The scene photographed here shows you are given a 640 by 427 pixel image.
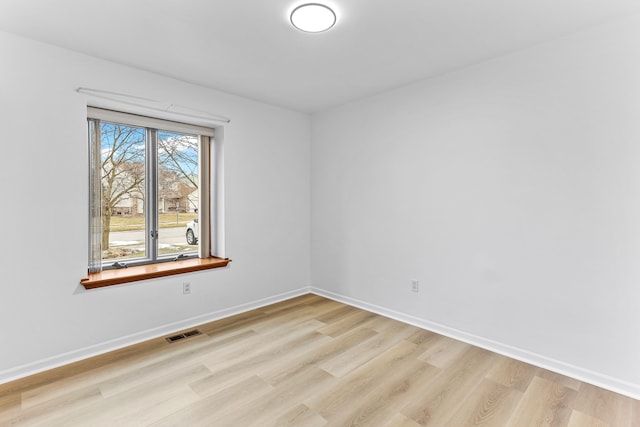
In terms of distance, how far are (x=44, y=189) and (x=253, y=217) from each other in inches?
73.1

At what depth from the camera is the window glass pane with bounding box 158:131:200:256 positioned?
10.9 feet

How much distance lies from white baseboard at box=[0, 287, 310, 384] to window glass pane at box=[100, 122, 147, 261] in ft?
2.58

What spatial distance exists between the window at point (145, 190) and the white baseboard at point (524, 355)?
2.22 meters

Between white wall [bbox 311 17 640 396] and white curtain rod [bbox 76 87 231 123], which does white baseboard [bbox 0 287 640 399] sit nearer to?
white wall [bbox 311 17 640 396]

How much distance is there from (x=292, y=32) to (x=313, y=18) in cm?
25

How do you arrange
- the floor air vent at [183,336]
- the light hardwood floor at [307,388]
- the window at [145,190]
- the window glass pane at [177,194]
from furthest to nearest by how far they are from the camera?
the window glass pane at [177,194] → the floor air vent at [183,336] → the window at [145,190] → the light hardwood floor at [307,388]

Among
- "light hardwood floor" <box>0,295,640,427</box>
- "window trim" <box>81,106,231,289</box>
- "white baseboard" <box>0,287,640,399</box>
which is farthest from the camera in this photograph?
"window trim" <box>81,106,231,289</box>

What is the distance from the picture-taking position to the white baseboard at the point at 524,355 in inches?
82.8

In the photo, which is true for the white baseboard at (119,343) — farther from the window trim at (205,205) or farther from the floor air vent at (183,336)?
the window trim at (205,205)

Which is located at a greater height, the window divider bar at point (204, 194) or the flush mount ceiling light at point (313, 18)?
the flush mount ceiling light at point (313, 18)

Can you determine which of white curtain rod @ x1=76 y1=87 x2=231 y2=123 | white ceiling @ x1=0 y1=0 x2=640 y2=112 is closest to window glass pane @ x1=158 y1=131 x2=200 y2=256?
white curtain rod @ x1=76 y1=87 x2=231 y2=123

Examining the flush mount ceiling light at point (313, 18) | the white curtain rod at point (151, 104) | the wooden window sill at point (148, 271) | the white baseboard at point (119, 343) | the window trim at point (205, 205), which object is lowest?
the white baseboard at point (119, 343)

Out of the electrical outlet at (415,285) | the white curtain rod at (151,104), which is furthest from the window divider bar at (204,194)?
the electrical outlet at (415,285)

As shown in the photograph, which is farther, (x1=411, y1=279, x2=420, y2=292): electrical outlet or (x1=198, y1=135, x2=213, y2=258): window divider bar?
(x1=198, y1=135, x2=213, y2=258): window divider bar
